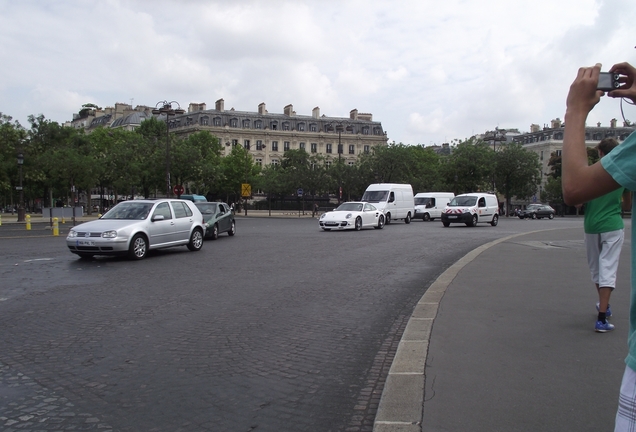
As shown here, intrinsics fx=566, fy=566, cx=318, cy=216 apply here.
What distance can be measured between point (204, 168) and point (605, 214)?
1982 inches

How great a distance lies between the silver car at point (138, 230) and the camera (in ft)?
46.1

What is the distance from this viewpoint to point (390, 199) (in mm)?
36031

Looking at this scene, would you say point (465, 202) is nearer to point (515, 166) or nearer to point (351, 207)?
point (351, 207)

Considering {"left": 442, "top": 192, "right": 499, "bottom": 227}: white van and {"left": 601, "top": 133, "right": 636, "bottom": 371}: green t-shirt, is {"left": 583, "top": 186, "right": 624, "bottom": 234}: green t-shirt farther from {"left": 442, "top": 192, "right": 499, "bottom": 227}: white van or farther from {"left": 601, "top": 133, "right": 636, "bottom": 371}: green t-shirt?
{"left": 442, "top": 192, "right": 499, "bottom": 227}: white van

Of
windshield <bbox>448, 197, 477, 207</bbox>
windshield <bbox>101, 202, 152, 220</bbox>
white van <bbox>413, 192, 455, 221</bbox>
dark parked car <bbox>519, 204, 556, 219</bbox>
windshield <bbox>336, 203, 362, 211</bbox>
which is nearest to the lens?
windshield <bbox>101, 202, 152, 220</bbox>

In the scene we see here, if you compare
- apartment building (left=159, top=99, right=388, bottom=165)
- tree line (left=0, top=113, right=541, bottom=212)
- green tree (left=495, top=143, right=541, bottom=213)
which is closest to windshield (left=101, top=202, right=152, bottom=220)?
tree line (left=0, top=113, right=541, bottom=212)

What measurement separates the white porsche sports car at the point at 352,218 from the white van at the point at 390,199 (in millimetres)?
5455

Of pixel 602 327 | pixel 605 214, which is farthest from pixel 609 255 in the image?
pixel 602 327

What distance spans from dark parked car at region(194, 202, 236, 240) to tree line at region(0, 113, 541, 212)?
25014mm

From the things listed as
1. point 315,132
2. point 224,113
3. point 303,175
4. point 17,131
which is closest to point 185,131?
point 224,113

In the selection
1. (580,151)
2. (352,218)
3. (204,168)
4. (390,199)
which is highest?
(204,168)

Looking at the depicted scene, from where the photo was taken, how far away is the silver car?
46.1ft

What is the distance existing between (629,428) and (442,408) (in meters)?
2.04

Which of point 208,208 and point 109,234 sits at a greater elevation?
point 208,208
